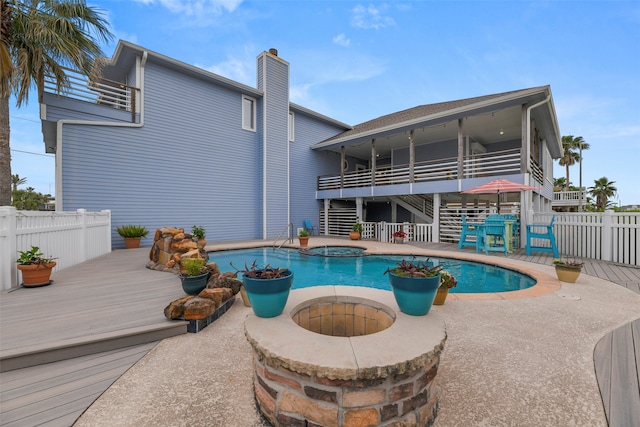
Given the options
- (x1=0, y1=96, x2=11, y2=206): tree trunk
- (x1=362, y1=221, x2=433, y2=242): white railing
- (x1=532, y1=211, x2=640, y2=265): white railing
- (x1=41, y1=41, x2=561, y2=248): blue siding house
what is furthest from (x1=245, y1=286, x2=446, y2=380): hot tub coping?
(x1=362, y1=221, x2=433, y2=242): white railing

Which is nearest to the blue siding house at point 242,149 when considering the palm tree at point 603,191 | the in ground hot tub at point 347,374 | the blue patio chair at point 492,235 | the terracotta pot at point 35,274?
the blue patio chair at point 492,235

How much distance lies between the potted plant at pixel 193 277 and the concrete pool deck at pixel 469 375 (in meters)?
0.62

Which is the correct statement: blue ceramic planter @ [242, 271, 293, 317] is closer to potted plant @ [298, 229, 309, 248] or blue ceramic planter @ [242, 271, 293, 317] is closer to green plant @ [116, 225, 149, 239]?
potted plant @ [298, 229, 309, 248]

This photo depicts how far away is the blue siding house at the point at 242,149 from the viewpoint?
8180mm

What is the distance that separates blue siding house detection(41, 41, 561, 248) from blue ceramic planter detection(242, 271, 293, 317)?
8909 millimetres

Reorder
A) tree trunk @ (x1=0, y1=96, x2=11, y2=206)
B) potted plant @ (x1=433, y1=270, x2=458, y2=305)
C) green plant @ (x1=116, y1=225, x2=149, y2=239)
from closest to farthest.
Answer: potted plant @ (x1=433, y1=270, x2=458, y2=305), tree trunk @ (x1=0, y1=96, x2=11, y2=206), green plant @ (x1=116, y1=225, x2=149, y2=239)

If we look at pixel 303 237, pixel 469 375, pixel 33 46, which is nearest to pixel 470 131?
pixel 303 237

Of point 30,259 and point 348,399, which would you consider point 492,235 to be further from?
point 30,259

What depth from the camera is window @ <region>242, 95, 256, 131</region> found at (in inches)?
A: 460

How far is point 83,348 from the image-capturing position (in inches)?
93.0

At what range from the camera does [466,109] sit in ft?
29.7

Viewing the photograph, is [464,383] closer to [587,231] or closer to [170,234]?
[170,234]

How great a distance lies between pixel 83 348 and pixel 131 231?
7.23 m

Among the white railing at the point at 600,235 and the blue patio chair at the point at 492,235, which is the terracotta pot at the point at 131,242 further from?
the white railing at the point at 600,235
